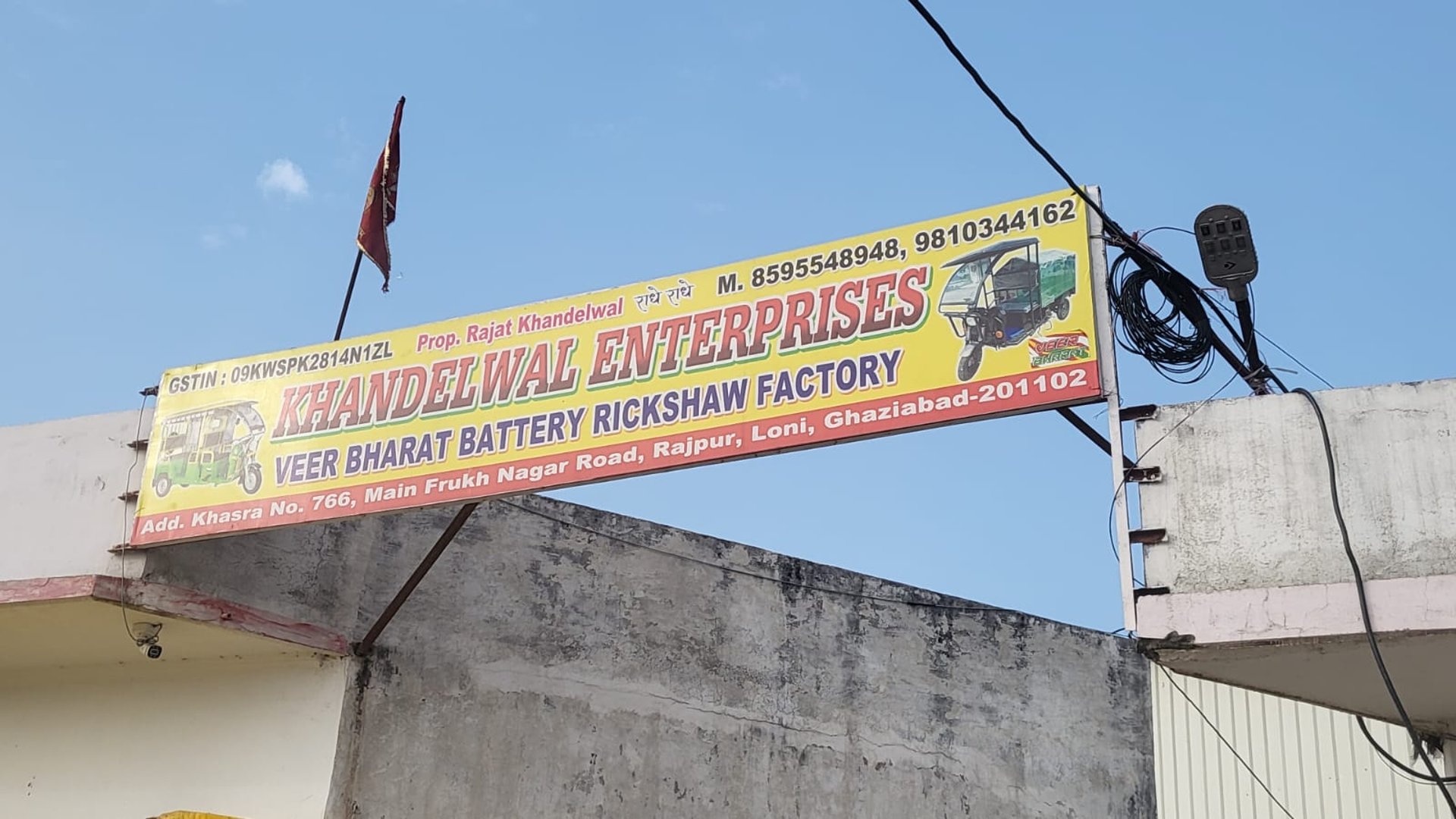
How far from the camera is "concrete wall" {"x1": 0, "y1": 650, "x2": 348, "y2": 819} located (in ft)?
27.2

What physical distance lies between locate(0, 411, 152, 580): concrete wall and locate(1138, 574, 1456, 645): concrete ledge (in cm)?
532

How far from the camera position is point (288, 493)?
24.7 feet

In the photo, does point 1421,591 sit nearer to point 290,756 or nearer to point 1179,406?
point 1179,406

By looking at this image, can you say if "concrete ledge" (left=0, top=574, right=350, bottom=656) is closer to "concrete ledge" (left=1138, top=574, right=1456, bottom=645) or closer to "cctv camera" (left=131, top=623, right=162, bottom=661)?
"cctv camera" (left=131, top=623, right=162, bottom=661)

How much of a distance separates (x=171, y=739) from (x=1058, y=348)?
18.8 feet

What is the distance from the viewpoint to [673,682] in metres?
9.65

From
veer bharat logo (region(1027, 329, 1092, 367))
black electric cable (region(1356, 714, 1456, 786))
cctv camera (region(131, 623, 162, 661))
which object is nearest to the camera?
black electric cable (region(1356, 714, 1456, 786))

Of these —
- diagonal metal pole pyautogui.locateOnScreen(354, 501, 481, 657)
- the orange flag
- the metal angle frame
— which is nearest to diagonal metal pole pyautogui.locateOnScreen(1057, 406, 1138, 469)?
the metal angle frame

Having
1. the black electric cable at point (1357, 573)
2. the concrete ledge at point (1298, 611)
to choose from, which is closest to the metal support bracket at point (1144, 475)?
the concrete ledge at point (1298, 611)

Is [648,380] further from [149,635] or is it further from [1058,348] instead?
[149,635]

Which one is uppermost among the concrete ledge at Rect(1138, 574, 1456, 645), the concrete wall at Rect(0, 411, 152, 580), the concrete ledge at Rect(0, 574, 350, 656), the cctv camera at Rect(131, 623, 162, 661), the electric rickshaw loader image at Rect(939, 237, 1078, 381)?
the electric rickshaw loader image at Rect(939, 237, 1078, 381)

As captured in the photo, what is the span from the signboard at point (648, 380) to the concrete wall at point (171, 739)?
1271 millimetres

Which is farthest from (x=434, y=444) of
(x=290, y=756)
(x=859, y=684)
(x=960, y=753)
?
(x=960, y=753)

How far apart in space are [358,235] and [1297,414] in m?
5.69
